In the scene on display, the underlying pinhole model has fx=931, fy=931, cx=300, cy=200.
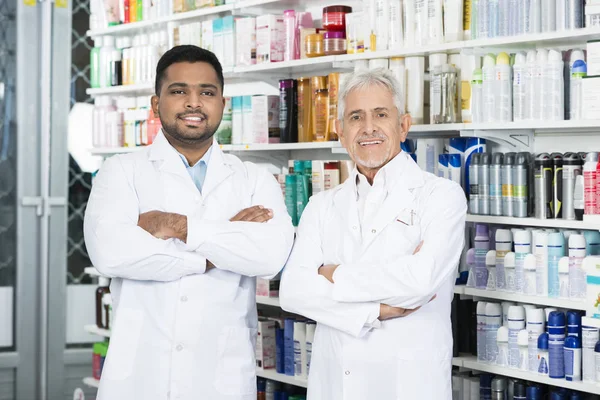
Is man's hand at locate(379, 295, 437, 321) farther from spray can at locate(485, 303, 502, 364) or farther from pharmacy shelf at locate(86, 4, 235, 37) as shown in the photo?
pharmacy shelf at locate(86, 4, 235, 37)

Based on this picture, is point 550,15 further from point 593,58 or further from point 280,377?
point 280,377

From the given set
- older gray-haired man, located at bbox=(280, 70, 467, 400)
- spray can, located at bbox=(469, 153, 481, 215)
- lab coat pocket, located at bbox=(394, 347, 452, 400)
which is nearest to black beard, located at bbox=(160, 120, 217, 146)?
older gray-haired man, located at bbox=(280, 70, 467, 400)

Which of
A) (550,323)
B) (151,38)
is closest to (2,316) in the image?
(151,38)

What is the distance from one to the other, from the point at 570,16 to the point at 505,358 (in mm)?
1237

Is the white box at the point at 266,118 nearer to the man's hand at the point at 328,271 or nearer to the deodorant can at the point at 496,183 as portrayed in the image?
the deodorant can at the point at 496,183

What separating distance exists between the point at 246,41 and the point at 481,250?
60.4 inches

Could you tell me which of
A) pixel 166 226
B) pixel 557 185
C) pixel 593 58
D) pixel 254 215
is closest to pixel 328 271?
pixel 254 215

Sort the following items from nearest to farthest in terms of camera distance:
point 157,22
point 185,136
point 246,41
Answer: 1. point 185,136
2. point 246,41
3. point 157,22


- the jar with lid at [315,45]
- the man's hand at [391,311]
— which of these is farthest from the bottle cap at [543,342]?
the jar with lid at [315,45]

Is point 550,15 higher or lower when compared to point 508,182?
higher

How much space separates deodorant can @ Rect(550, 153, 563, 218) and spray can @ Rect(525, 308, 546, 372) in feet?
1.17

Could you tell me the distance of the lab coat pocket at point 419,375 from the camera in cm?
282

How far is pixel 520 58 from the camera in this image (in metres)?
3.33

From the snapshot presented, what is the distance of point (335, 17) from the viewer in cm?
394
